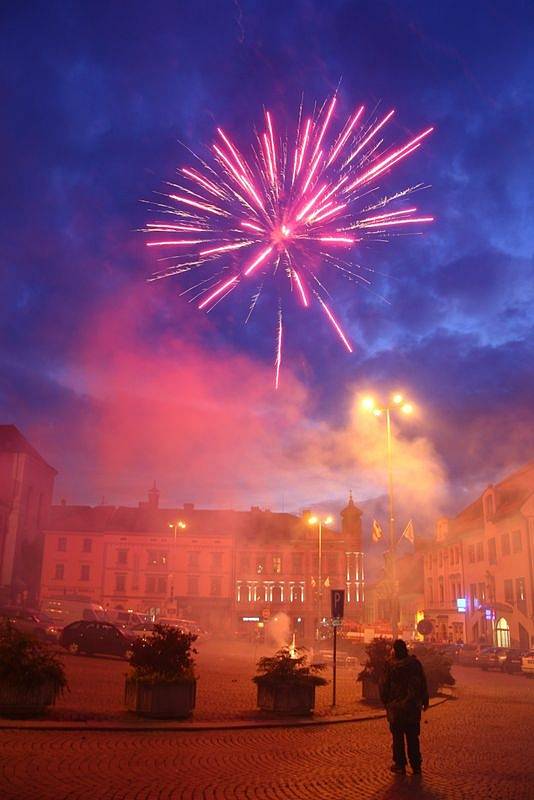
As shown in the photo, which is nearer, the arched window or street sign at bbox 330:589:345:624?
street sign at bbox 330:589:345:624

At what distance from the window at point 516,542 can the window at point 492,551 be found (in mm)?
3712

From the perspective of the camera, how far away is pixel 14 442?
6962 cm

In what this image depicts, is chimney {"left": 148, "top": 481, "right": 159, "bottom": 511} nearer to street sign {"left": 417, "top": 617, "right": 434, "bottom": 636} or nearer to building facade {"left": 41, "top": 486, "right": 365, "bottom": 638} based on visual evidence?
building facade {"left": 41, "top": 486, "right": 365, "bottom": 638}

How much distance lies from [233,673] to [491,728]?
1330 cm

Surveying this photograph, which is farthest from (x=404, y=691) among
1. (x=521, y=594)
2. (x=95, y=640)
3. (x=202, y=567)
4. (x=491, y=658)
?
(x=202, y=567)

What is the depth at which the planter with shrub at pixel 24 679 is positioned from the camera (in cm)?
1233

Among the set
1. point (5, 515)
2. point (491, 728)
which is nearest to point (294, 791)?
point (491, 728)

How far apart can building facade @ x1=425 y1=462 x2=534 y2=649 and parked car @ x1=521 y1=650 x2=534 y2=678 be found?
1307cm

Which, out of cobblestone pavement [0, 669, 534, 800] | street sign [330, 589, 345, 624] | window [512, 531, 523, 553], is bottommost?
cobblestone pavement [0, 669, 534, 800]

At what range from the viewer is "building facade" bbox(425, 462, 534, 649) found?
47594 millimetres

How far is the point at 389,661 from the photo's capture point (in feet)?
32.9

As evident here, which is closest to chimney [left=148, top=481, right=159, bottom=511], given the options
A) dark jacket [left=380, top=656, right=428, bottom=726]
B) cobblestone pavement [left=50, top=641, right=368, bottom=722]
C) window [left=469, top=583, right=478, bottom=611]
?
window [left=469, top=583, right=478, bottom=611]

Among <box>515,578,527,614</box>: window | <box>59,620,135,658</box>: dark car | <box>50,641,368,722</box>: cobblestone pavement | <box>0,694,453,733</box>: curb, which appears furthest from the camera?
<box>515,578,527,614</box>: window

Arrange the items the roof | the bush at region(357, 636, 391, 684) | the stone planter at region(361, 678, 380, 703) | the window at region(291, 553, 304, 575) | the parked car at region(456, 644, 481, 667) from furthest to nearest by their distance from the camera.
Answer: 1. the window at region(291, 553, 304, 575)
2. the roof
3. the parked car at region(456, 644, 481, 667)
4. the stone planter at region(361, 678, 380, 703)
5. the bush at region(357, 636, 391, 684)
